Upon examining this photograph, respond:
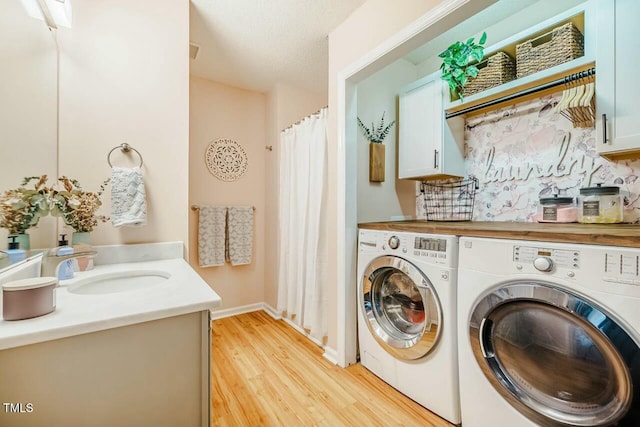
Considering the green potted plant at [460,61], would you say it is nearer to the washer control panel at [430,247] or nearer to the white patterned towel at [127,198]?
the washer control panel at [430,247]

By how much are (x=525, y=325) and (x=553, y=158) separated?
1.14m

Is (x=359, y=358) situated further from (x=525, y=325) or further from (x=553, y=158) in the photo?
(x=553, y=158)

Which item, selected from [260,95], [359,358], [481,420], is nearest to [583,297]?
[481,420]

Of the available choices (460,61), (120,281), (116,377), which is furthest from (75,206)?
(460,61)

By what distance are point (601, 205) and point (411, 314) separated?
1134mm

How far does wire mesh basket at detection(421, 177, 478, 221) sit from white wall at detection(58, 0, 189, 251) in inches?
72.4

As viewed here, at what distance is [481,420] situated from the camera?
1.22 m

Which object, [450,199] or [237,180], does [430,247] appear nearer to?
[450,199]

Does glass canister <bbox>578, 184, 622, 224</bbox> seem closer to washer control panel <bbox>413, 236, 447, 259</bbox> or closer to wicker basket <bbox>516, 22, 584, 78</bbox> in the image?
wicker basket <bbox>516, 22, 584, 78</bbox>

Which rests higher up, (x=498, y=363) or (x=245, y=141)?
(x=245, y=141)

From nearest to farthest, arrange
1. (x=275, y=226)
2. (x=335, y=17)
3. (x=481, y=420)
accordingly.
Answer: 1. (x=481, y=420)
2. (x=335, y=17)
3. (x=275, y=226)

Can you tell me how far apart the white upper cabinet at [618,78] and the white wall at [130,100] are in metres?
2.16

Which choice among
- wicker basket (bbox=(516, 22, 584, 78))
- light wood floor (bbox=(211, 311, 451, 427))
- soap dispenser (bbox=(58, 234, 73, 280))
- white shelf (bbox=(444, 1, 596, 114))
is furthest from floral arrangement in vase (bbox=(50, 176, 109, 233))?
wicker basket (bbox=(516, 22, 584, 78))

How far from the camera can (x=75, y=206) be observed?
47.3 inches
